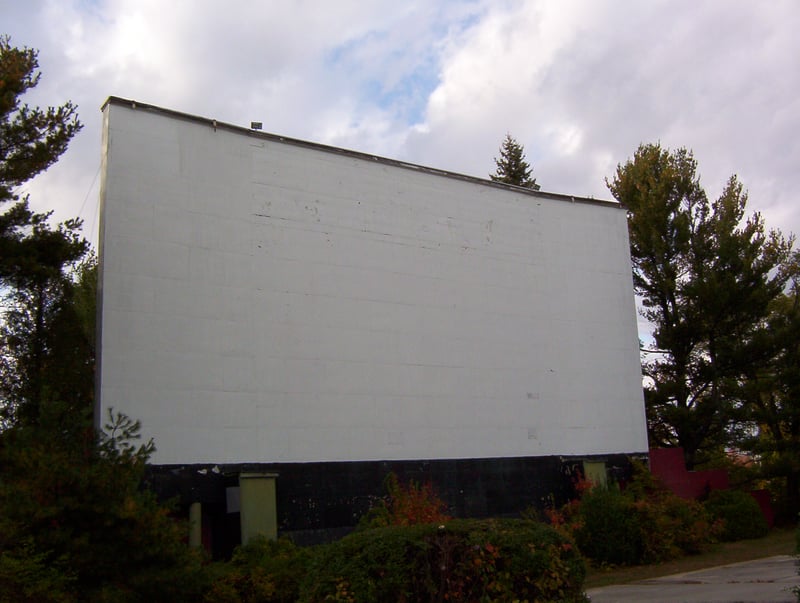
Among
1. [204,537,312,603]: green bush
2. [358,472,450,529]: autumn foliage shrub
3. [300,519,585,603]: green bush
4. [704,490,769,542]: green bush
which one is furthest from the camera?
[704,490,769,542]: green bush

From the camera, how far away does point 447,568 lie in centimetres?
855

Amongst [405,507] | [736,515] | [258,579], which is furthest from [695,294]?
[258,579]

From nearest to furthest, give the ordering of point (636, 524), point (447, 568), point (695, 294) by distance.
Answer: point (447, 568), point (636, 524), point (695, 294)

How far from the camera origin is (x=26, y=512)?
9.40m

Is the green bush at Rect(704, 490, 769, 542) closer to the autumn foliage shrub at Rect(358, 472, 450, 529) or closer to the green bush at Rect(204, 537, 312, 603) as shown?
the autumn foliage shrub at Rect(358, 472, 450, 529)

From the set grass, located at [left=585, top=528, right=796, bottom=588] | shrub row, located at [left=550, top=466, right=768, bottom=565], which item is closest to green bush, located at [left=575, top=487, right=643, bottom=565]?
shrub row, located at [left=550, top=466, right=768, bottom=565]

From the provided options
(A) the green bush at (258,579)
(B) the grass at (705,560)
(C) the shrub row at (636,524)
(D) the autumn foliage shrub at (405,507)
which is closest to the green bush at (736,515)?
(B) the grass at (705,560)

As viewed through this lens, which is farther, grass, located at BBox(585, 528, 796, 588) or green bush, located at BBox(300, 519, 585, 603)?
grass, located at BBox(585, 528, 796, 588)

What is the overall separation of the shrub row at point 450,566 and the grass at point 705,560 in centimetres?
847

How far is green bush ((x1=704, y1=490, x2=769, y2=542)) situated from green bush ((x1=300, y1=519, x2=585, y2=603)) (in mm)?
16596

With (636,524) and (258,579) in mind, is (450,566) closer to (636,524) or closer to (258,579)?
(258,579)

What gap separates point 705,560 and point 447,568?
44.8 feet

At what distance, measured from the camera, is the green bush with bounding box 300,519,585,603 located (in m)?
8.41

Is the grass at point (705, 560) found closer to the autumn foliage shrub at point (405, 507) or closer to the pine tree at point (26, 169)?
the autumn foliage shrub at point (405, 507)
